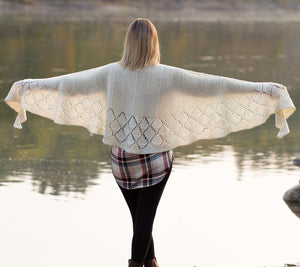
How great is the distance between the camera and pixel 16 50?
25.2m

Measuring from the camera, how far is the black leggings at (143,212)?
3.83 meters

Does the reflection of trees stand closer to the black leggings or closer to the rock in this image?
the rock

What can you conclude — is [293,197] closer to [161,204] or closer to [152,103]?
[161,204]

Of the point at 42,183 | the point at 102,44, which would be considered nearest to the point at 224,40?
the point at 102,44

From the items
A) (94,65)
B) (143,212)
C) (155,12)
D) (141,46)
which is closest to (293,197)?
(143,212)

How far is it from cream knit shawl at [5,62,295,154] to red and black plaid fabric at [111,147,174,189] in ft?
0.14

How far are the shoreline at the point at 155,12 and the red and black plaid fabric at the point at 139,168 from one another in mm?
44556

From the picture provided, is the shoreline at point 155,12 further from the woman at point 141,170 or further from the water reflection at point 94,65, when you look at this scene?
the woman at point 141,170

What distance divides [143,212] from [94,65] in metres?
17.4

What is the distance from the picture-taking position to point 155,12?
196 feet

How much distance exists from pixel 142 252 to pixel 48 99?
41.5 inches

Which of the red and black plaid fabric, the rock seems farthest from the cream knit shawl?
the rock

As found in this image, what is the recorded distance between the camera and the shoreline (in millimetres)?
52419

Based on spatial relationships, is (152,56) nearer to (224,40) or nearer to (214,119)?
(214,119)
